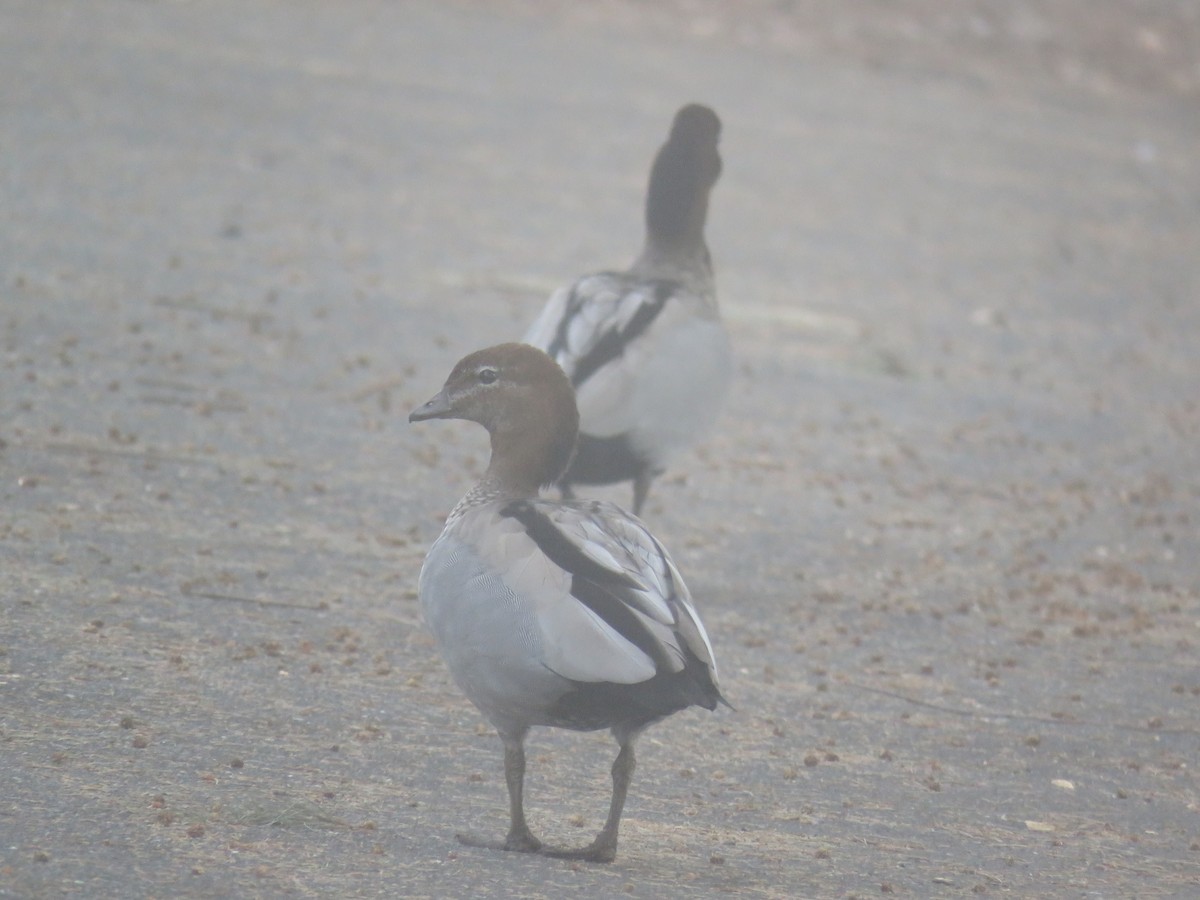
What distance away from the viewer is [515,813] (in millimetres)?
4445

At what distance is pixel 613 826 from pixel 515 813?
0.25 metres

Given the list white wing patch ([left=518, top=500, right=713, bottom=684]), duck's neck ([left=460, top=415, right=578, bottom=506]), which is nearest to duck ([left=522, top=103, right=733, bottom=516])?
duck's neck ([left=460, top=415, right=578, bottom=506])

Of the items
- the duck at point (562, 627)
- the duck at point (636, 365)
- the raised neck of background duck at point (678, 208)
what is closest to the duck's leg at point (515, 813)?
the duck at point (562, 627)

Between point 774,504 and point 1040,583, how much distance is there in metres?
1.33

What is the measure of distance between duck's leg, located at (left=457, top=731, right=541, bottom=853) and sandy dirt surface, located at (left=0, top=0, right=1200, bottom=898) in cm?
7

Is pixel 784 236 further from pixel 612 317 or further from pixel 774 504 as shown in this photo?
pixel 612 317

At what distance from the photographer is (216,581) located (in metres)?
6.20

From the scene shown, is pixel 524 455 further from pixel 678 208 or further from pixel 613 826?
pixel 678 208

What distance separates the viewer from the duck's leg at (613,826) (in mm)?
4406

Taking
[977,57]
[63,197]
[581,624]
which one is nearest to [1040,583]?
[581,624]

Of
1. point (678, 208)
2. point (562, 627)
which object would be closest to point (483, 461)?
point (678, 208)

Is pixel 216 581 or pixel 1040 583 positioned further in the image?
pixel 1040 583

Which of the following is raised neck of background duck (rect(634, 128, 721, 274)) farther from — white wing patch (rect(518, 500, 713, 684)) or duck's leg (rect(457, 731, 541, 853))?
duck's leg (rect(457, 731, 541, 853))

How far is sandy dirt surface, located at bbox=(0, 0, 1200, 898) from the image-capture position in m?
4.71
